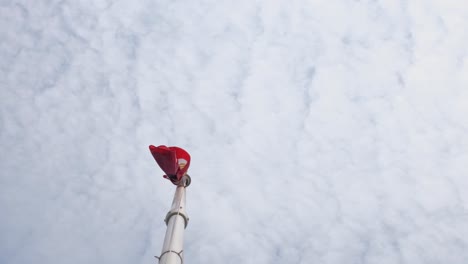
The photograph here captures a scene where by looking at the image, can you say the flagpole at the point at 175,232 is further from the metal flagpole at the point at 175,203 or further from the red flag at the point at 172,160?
the red flag at the point at 172,160

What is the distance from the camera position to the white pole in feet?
27.0

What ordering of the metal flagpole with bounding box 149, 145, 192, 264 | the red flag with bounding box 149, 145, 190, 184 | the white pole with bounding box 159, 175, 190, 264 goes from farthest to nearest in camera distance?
the red flag with bounding box 149, 145, 190, 184
the metal flagpole with bounding box 149, 145, 192, 264
the white pole with bounding box 159, 175, 190, 264

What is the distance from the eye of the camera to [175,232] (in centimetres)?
888

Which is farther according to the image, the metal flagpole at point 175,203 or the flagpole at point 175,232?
the metal flagpole at point 175,203

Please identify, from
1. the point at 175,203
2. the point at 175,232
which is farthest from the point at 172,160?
the point at 175,232

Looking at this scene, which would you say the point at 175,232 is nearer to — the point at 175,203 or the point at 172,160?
the point at 175,203

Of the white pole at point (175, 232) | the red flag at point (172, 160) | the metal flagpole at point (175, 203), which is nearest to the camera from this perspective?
the white pole at point (175, 232)

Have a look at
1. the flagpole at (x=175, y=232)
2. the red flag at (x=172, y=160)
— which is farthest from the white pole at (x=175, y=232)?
the red flag at (x=172, y=160)

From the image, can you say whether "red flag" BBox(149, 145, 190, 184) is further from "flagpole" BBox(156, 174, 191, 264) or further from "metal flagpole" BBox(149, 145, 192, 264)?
"flagpole" BBox(156, 174, 191, 264)

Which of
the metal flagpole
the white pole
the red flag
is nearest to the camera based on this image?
→ the white pole

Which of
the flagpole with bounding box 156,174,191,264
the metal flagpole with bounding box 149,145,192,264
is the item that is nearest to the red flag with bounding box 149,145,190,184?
the metal flagpole with bounding box 149,145,192,264

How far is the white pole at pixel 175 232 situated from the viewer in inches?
324

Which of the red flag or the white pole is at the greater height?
the red flag

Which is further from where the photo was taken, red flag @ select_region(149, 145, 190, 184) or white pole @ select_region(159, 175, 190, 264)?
red flag @ select_region(149, 145, 190, 184)
